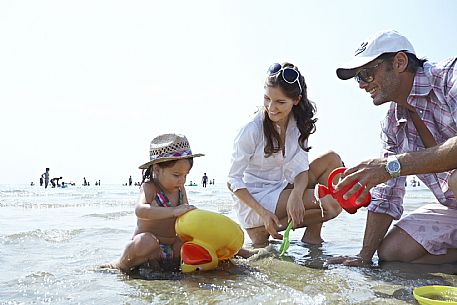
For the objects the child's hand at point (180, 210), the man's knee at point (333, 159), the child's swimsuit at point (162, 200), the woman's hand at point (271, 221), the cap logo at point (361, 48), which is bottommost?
the woman's hand at point (271, 221)

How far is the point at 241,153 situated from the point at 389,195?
1.15 meters

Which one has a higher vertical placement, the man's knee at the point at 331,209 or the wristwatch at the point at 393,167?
the wristwatch at the point at 393,167

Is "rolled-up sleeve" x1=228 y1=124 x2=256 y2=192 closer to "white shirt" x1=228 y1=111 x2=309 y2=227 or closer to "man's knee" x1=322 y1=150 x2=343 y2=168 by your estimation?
"white shirt" x1=228 y1=111 x2=309 y2=227

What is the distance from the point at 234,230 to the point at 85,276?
2.93ft

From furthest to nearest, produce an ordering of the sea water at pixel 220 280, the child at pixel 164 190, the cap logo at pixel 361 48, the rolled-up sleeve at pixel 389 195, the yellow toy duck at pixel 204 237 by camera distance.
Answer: the rolled-up sleeve at pixel 389 195 → the child at pixel 164 190 → the cap logo at pixel 361 48 → the yellow toy duck at pixel 204 237 → the sea water at pixel 220 280

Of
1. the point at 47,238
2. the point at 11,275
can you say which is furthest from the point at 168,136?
the point at 47,238

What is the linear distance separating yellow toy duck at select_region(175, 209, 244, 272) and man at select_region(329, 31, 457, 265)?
77cm

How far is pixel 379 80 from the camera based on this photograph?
2963 mm

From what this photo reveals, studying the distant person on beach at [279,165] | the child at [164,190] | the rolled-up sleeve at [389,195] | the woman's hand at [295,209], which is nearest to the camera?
the child at [164,190]

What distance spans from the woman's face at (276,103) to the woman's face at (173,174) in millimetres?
828

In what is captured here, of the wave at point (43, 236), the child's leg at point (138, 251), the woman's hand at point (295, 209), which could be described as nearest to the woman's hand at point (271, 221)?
the woman's hand at point (295, 209)

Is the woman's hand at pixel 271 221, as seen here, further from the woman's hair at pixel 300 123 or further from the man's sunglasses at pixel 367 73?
the man's sunglasses at pixel 367 73

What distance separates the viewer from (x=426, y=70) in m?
2.99

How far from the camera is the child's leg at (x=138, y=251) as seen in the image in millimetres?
2912
